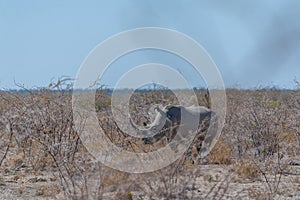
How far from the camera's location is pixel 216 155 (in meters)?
12.3

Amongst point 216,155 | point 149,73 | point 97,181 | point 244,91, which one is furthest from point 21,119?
point 244,91

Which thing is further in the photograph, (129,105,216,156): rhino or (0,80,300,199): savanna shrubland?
(129,105,216,156): rhino

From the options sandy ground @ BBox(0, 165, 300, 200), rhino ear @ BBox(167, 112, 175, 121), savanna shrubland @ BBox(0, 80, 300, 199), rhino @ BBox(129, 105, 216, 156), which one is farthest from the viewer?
rhino ear @ BBox(167, 112, 175, 121)

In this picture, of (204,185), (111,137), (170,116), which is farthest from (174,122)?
(204,185)

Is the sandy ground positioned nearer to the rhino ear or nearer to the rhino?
the rhino

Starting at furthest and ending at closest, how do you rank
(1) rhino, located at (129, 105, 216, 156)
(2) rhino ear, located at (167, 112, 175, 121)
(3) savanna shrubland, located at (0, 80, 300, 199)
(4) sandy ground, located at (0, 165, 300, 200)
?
(2) rhino ear, located at (167, 112, 175, 121)
(1) rhino, located at (129, 105, 216, 156)
(3) savanna shrubland, located at (0, 80, 300, 199)
(4) sandy ground, located at (0, 165, 300, 200)

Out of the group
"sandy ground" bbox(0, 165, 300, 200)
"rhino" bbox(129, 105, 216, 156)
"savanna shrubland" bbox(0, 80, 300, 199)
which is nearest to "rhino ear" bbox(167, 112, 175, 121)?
"rhino" bbox(129, 105, 216, 156)

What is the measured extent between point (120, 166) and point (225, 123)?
7.32m

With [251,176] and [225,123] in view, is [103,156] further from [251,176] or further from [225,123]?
[225,123]

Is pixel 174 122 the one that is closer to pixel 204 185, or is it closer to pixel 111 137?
pixel 111 137

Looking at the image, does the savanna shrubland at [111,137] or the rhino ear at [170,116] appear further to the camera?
the rhino ear at [170,116]

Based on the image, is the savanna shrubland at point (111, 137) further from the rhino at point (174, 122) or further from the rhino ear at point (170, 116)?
the rhino ear at point (170, 116)

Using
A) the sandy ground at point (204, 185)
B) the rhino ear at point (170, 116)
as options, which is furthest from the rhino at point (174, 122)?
the sandy ground at point (204, 185)

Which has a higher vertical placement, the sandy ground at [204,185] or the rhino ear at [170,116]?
the rhino ear at [170,116]
